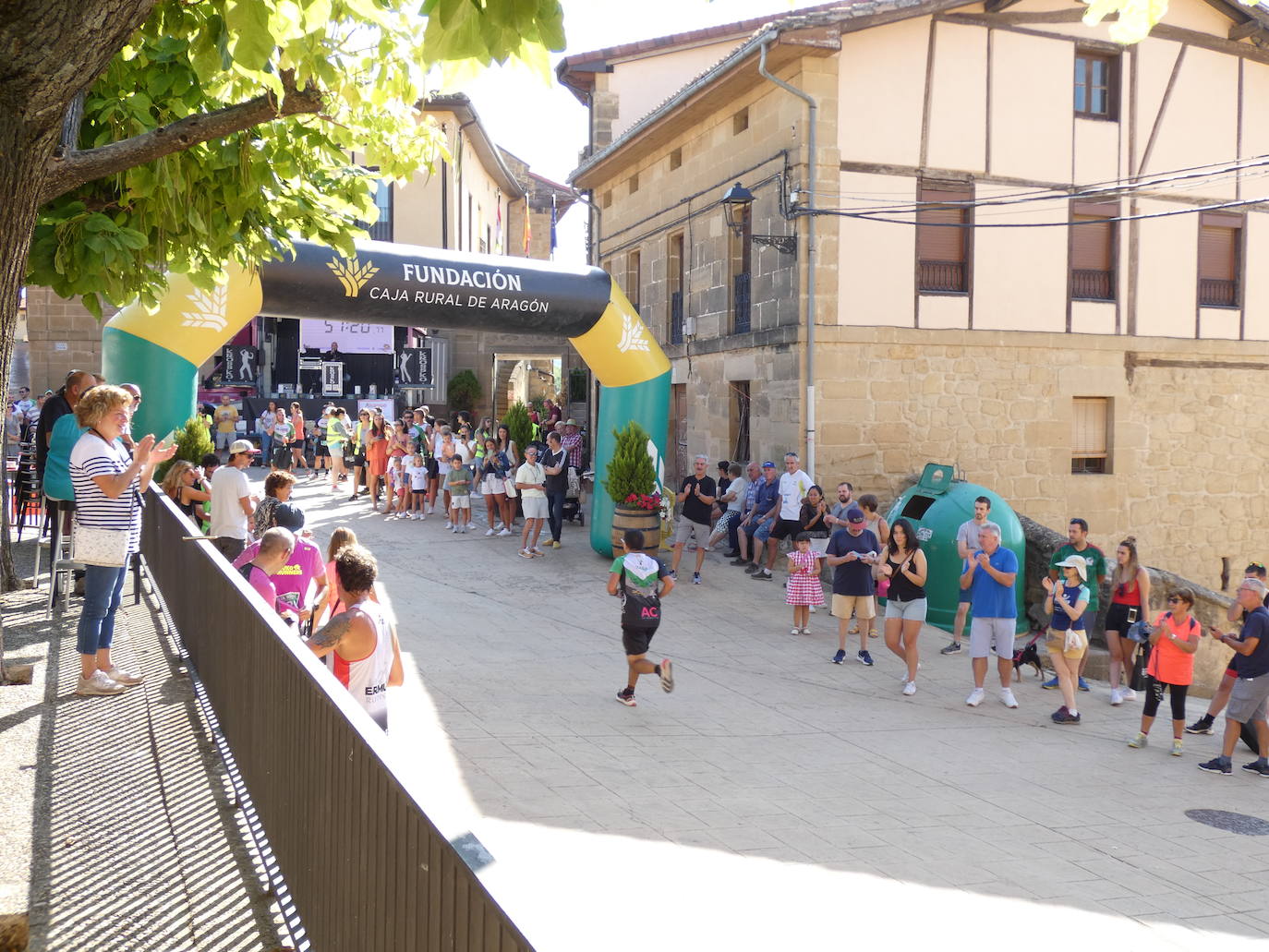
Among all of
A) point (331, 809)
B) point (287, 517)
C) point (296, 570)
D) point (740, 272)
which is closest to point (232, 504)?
point (287, 517)

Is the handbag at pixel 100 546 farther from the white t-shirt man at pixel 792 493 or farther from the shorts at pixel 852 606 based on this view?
the white t-shirt man at pixel 792 493

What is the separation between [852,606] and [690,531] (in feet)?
13.4

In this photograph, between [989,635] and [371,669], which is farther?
[989,635]

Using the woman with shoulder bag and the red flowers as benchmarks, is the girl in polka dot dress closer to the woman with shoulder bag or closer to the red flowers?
the red flowers

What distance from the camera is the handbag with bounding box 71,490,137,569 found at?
6.24 meters

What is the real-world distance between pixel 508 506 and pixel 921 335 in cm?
667

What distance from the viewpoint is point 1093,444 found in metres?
17.7

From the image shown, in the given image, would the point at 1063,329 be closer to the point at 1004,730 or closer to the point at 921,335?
the point at 921,335

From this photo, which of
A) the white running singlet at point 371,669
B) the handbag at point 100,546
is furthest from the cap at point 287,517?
the white running singlet at point 371,669

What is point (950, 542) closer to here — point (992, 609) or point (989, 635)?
point (989, 635)

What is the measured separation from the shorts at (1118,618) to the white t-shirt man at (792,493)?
175 inches

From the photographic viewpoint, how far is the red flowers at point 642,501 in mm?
14750

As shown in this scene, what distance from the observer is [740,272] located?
60.4 feet

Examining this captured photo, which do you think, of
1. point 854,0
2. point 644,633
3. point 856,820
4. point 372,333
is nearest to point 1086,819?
point 856,820
